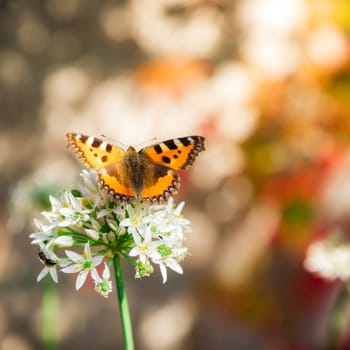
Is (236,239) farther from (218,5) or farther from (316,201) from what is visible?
(218,5)

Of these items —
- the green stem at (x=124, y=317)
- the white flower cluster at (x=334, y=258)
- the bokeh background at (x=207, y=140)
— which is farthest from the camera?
the bokeh background at (x=207, y=140)

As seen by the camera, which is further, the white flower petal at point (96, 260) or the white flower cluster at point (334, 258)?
the white flower cluster at point (334, 258)

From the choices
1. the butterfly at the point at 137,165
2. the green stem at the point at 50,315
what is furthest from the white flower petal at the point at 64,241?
the green stem at the point at 50,315

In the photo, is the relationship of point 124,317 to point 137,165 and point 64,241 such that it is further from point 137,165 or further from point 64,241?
point 137,165

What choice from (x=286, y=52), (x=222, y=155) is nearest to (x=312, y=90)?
(x=286, y=52)

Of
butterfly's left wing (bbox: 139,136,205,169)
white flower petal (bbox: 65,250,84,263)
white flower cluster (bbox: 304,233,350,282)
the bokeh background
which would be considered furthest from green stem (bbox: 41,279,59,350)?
white flower petal (bbox: 65,250,84,263)

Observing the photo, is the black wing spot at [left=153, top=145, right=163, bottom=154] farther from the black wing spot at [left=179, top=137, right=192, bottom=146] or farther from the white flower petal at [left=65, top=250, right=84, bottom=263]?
the white flower petal at [left=65, top=250, right=84, bottom=263]

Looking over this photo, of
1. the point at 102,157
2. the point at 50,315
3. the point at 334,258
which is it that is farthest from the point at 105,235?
the point at 50,315

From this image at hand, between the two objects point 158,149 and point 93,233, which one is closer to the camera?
point 93,233

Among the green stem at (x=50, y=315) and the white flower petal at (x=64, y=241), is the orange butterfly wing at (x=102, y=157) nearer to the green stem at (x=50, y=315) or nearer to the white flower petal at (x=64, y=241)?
the white flower petal at (x=64, y=241)
